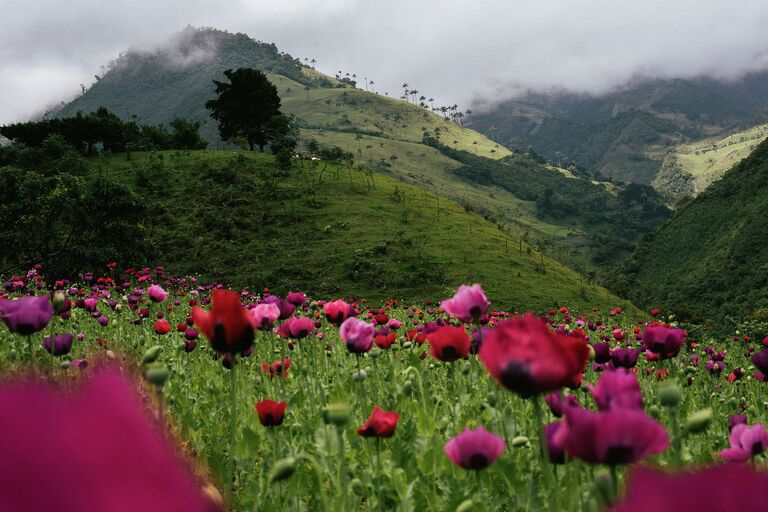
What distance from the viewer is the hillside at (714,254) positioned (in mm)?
61013

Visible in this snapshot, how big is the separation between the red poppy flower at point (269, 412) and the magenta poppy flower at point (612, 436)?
177 centimetres

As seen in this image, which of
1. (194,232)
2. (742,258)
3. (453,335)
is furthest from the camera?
(742,258)

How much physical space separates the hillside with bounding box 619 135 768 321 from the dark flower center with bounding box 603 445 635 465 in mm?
59215

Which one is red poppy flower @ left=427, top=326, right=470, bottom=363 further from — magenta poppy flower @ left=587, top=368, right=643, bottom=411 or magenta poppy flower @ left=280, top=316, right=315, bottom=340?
magenta poppy flower @ left=587, top=368, right=643, bottom=411

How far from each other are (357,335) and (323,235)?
110ft

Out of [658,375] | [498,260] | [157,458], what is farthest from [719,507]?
[498,260]

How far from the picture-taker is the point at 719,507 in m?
0.44

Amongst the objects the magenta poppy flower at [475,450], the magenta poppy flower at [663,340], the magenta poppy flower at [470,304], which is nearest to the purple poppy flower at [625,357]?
the magenta poppy flower at [663,340]

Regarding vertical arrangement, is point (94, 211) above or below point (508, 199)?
above

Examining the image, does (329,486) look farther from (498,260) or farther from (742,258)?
(742,258)

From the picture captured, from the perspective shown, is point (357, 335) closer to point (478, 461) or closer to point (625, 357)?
point (478, 461)

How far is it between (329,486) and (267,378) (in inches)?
65.9

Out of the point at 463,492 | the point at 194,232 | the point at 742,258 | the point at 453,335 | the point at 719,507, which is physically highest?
the point at 719,507

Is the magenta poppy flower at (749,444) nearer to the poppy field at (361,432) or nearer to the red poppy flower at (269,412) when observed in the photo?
the poppy field at (361,432)
